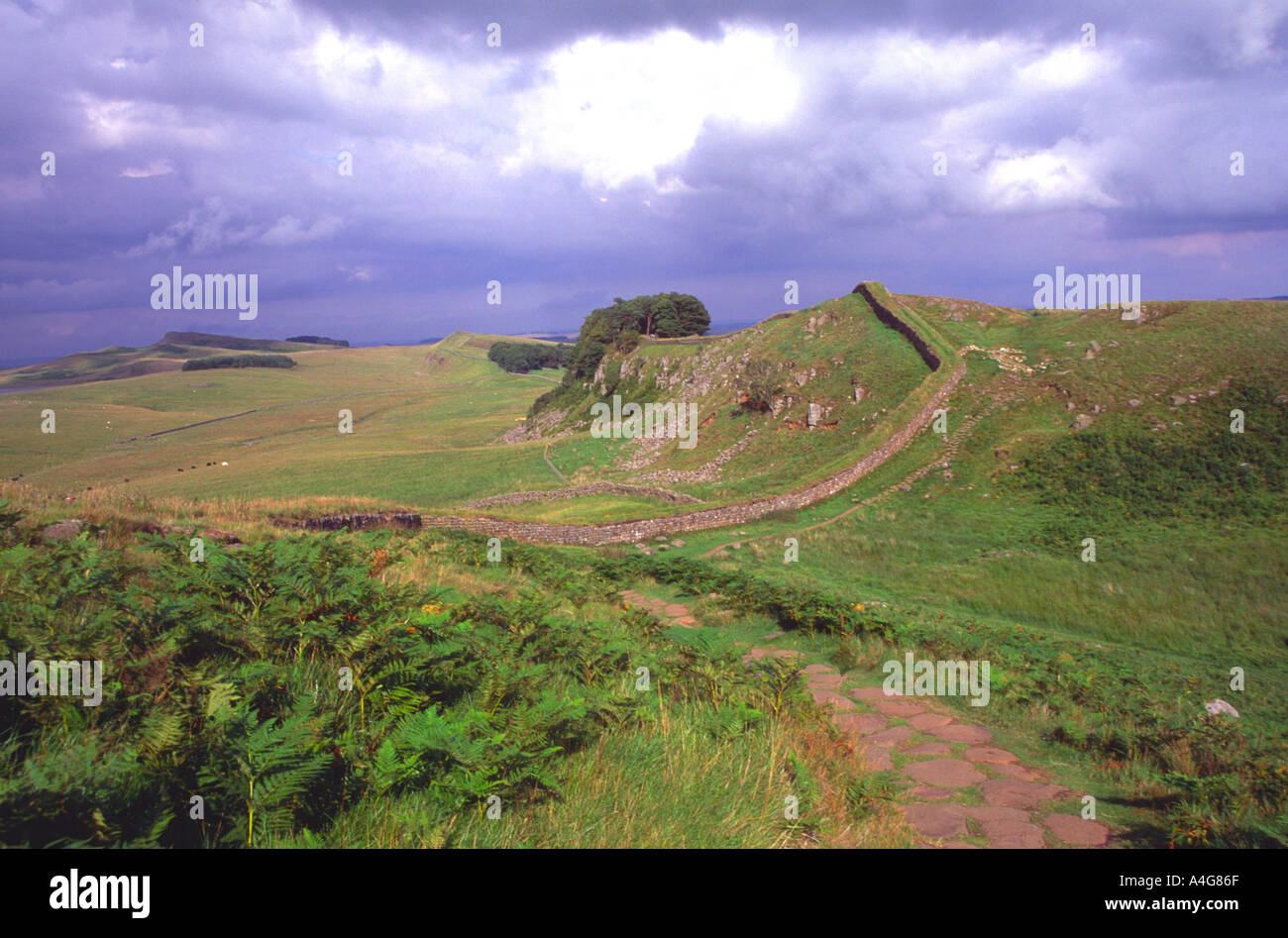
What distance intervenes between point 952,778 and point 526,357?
141 meters

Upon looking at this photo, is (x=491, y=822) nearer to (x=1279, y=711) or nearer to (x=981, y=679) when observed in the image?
(x=981, y=679)

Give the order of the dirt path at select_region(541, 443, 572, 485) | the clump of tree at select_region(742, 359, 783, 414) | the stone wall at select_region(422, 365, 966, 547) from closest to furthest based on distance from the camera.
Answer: the stone wall at select_region(422, 365, 966, 547) → the clump of tree at select_region(742, 359, 783, 414) → the dirt path at select_region(541, 443, 572, 485)

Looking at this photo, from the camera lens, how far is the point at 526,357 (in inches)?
5571

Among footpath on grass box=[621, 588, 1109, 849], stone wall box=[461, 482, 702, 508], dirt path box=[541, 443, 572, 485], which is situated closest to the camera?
footpath on grass box=[621, 588, 1109, 849]

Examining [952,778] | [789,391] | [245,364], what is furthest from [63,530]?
[245,364]

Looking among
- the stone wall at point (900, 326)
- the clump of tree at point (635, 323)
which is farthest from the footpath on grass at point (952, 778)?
the clump of tree at point (635, 323)

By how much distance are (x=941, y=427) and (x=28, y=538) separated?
27.1 m

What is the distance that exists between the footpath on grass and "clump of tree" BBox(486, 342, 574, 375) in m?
132

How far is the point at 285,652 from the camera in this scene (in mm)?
4551

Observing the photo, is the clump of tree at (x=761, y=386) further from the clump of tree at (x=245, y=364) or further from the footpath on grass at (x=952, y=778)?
the clump of tree at (x=245, y=364)

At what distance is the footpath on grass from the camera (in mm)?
4578

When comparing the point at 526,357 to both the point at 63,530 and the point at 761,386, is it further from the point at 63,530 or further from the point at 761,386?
the point at 63,530

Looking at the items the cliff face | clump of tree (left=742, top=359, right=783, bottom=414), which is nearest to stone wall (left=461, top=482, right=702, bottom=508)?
the cliff face

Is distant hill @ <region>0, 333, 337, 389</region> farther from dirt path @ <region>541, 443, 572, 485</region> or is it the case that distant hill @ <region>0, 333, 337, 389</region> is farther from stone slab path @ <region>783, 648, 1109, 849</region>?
stone slab path @ <region>783, 648, 1109, 849</region>
